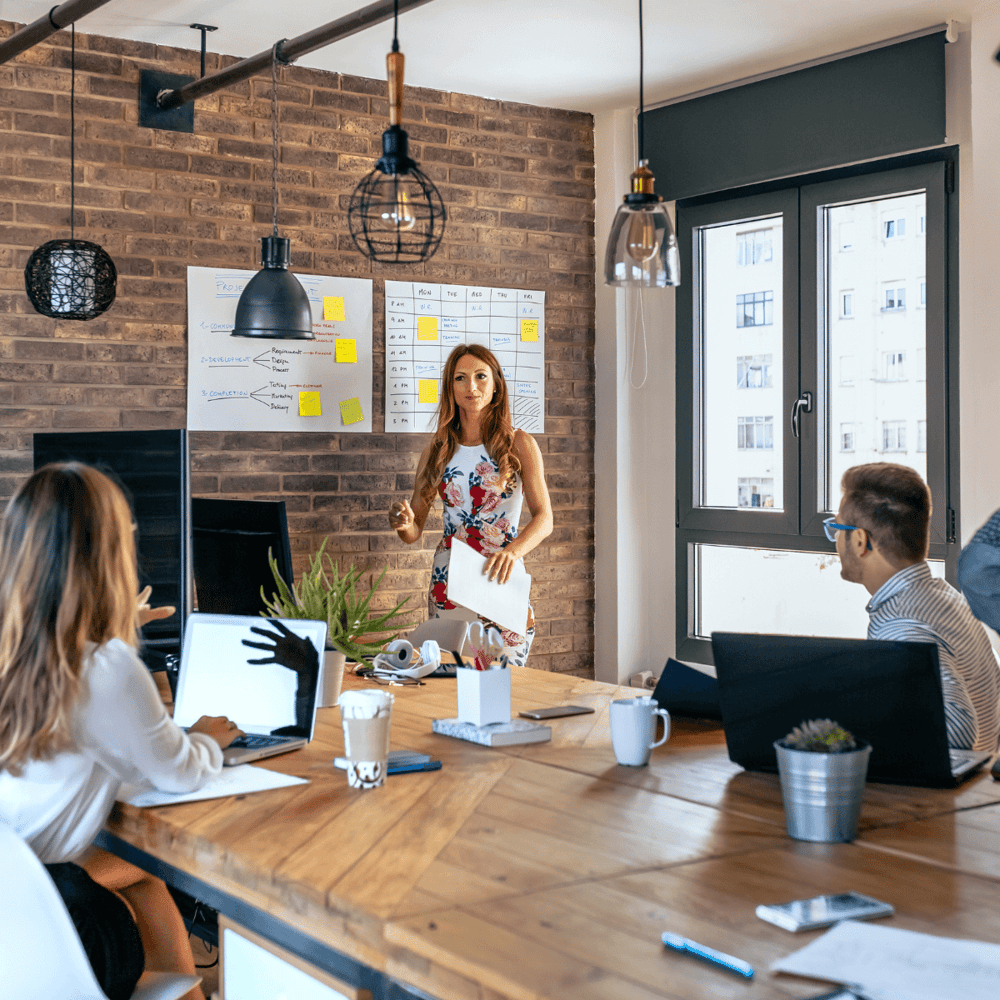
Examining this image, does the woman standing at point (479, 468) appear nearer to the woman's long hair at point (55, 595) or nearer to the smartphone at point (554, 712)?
the smartphone at point (554, 712)

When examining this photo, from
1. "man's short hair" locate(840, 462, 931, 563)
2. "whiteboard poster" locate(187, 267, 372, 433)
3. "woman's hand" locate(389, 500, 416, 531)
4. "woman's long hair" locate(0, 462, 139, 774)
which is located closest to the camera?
"woman's long hair" locate(0, 462, 139, 774)

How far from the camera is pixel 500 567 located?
3502mm

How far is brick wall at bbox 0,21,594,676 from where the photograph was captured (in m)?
4.03

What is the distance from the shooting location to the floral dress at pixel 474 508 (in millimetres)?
4039

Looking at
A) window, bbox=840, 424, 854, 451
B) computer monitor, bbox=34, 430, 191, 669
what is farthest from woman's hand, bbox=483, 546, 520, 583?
window, bbox=840, 424, 854, 451

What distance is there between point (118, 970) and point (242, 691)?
0.59m

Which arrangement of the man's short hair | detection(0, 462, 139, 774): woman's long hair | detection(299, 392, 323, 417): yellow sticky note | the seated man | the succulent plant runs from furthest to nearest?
detection(299, 392, 323, 417): yellow sticky note → the man's short hair → the seated man → detection(0, 462, 139, 774): woman's long hair → the succulent plant

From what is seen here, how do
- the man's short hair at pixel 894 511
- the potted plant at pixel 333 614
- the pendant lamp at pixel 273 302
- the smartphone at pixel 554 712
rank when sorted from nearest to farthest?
the man's short hair at pixel 894 511 → the smartphone at pixel 554 712 → the potted plant at pixel 333 614 → the pendant lamp at pixel 273 302

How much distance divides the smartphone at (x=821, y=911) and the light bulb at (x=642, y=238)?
1.53 meters

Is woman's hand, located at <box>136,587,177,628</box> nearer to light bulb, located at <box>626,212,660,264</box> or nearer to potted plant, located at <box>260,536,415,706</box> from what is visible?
potted plant, located at <box>260,536,415,706</box>

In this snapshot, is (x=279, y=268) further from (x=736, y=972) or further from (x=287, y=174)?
(x=736, y=972)

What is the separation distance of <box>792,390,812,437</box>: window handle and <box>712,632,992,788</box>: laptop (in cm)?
285

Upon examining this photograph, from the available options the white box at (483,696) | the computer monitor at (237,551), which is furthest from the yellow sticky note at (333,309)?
the white box at (483,696)

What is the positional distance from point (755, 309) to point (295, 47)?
225 centimetres
